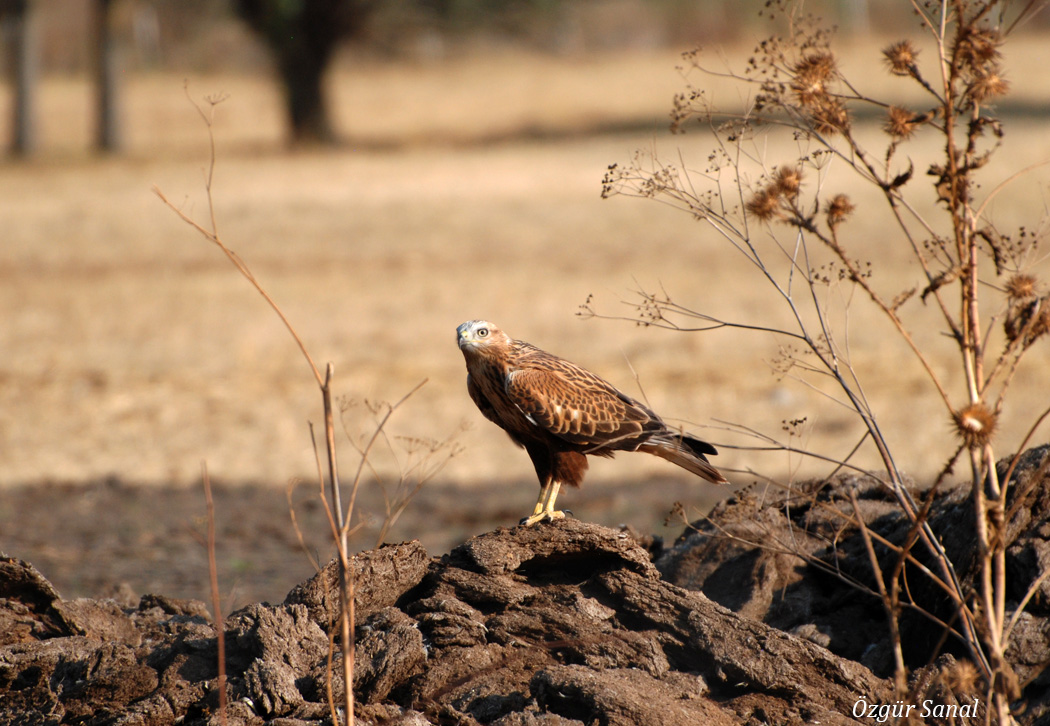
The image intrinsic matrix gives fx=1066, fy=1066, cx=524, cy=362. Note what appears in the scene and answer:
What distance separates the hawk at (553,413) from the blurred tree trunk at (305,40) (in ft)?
84.5

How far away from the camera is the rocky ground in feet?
10.2

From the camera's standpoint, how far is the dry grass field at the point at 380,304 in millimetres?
8961

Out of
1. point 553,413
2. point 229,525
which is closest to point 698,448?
point 553,413

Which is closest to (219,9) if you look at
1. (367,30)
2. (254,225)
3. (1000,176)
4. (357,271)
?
(367,30)

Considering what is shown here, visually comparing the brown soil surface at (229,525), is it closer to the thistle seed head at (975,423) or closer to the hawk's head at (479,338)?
the hawk's head at (479,338)

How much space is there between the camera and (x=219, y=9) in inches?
1265

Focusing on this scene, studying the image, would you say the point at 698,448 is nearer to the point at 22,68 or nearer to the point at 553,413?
the point at 553,413

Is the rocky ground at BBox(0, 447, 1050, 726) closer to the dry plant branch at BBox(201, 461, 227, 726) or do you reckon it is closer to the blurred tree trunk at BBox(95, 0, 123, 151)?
the dry plant branch at BBox(201, 461, 227, 726)

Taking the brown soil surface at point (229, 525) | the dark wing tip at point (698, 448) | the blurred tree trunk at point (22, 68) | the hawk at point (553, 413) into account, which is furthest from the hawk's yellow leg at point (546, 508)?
the blurred tree trunk at point (22, 68)

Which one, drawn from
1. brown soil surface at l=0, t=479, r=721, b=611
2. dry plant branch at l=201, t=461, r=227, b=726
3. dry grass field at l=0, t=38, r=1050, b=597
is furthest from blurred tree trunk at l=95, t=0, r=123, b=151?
dry plant branch at l=201, t=461, r=227, b=726

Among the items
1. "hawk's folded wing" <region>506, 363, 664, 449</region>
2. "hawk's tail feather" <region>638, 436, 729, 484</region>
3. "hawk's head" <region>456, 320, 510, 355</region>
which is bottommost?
"hawk's tail feather" <region>638, 436, 729, 484</region>

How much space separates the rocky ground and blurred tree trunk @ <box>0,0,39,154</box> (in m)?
31.4

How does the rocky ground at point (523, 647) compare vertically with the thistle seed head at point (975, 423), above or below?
below

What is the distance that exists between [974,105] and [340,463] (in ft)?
22.5
